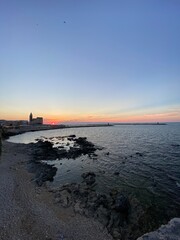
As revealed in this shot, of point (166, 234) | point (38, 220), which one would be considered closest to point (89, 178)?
point (38, 220)

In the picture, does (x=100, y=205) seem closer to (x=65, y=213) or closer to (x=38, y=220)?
(x=65, y=213)

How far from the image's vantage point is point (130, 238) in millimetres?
16375

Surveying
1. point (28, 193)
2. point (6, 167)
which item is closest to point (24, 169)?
point (6, 167)

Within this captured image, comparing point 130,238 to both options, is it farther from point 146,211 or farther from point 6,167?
point 6,167

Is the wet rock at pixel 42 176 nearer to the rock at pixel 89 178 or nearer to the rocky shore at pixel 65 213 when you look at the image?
the rocky shore at pixel 65 213

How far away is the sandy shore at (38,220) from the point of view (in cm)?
1598

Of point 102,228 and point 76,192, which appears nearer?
point 102,228

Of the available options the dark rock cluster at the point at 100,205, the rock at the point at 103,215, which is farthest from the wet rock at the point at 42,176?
the rock at the point at 103,215

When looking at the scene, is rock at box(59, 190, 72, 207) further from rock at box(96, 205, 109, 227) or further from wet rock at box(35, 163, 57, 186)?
wet rock at box(35, 163, 57, 186)

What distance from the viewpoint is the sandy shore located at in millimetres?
15975

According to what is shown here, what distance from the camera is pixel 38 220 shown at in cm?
1791

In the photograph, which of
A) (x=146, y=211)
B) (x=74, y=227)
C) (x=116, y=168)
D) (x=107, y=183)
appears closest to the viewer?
(x=74, y=227)

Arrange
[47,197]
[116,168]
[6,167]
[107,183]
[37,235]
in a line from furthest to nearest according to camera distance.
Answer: [116,168] < [6,167] < [107,183] < [47,197] < [37,235]

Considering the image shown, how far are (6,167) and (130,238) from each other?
25096mm
